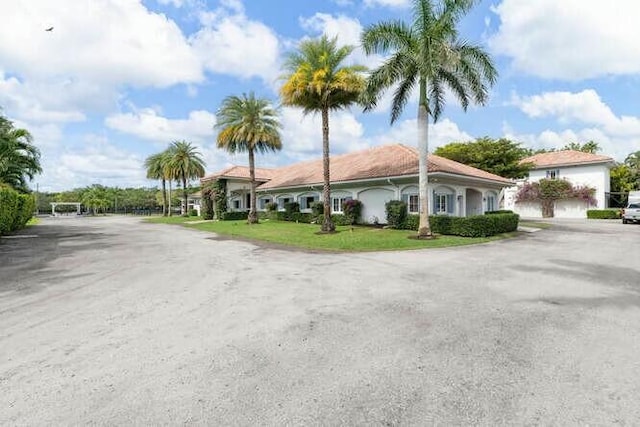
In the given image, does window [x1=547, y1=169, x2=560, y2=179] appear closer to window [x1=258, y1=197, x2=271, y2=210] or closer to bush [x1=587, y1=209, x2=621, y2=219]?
bush [x1=587, y1=209, x2=621, y2=219]

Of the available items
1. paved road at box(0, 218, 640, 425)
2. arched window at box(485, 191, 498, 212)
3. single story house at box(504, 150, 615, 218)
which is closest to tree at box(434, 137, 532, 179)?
arched window at box(485, 191, 498, 212)

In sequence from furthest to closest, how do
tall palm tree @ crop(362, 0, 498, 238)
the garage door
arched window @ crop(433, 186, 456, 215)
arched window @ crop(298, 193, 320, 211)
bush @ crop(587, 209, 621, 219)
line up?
bush @ crop(587, 209, 621, 219) → arched window @ crop(298, 193, 320, 211) → the garage door → arched window @ crop(433, 186, 456, 215) → tall palm tree @ crop(362, 0, 498, 238)

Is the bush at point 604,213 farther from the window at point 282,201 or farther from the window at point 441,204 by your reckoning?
the window at point 282,201

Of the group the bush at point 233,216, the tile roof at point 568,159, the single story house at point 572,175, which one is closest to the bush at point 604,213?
the single story house at point 572,175

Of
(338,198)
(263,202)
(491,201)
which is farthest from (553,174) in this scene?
(263,202)

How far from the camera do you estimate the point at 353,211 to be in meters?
25.8

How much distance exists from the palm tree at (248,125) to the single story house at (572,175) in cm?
3093

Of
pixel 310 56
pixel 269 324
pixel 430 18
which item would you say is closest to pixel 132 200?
pixel 310 56

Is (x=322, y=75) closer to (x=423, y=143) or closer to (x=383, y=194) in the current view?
(x=423, y=143)

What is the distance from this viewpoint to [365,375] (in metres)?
4.12

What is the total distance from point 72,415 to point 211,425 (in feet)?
4.42

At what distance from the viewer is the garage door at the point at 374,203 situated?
24.7 meters

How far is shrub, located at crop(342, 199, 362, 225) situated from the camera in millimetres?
25812

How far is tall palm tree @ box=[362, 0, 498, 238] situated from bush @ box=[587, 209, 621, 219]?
29.0 metres
